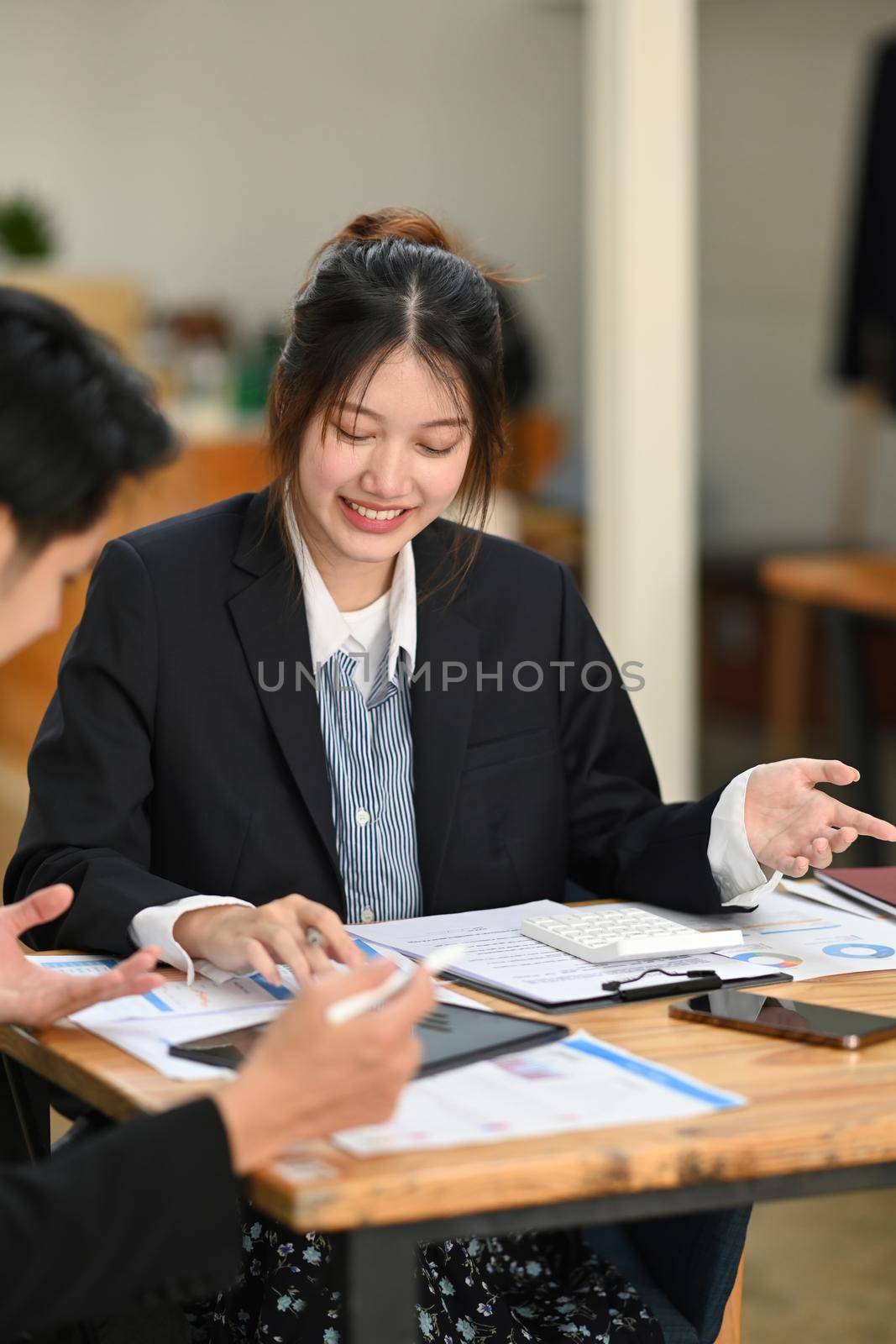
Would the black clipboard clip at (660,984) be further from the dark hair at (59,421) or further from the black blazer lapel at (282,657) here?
the dark hair at (59,421)

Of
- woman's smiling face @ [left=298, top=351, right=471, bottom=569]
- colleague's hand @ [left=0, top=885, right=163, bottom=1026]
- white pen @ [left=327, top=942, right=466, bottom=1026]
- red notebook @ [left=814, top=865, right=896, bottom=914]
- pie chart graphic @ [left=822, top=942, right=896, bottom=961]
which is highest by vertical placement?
woman's smiling face @ [left=298, top=351, right=471, bottom=569]

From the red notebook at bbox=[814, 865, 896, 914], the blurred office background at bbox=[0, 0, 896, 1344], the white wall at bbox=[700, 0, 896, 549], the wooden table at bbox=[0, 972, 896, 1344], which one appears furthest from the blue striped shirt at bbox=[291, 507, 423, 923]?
the white wall at bbox=[700, 0, 896, 549]

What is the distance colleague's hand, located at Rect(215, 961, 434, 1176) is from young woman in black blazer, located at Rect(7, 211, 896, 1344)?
→ 0.47 meters

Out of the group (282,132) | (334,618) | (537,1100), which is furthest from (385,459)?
(282,132)

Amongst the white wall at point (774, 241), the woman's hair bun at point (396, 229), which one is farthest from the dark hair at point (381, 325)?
the white wall at point (774, 241)

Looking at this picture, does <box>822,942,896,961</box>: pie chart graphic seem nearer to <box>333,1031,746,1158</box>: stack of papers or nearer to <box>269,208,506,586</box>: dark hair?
<box>333,1031,746,1158</box>: stack of papers

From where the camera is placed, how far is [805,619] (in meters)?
4.46

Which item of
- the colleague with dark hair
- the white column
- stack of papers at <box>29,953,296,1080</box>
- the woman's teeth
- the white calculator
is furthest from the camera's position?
the white column

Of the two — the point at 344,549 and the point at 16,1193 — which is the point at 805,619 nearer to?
the point at 344,549

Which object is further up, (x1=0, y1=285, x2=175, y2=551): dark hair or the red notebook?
(x1=0, y1=285, x2=175, y2=551): dark hair

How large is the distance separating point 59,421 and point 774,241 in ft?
11.0

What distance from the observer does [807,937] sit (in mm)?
1563

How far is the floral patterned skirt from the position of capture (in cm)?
130

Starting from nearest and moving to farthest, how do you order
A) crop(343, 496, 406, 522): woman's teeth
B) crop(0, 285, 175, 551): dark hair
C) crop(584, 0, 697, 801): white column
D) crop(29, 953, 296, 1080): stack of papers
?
crop(0, 285, 175, 551): dark hair, crop(29, 953, 296, 1080): stack of papers, crop(343, 496, 406, 522): woman's teeth, crop(584, 0, 697, 801): white column
